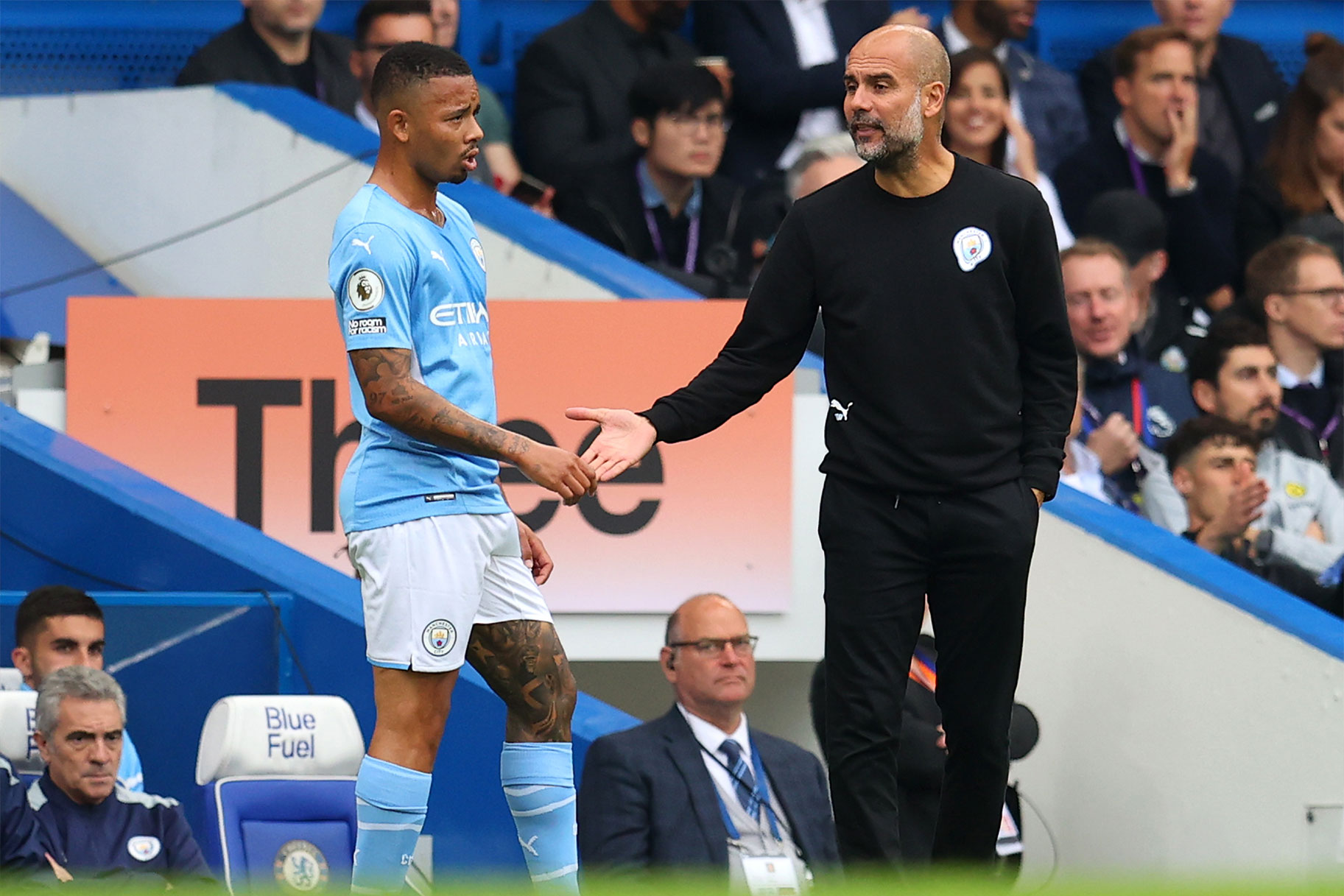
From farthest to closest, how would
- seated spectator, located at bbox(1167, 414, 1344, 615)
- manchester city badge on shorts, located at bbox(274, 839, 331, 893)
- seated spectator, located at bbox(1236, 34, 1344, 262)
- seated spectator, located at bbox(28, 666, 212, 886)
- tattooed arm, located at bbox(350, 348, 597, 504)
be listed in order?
seated spectator, located at bbox(1236, 34, 1344, 262), seated spectator, located at bbox(1167, 414, 1344, 615), manchester city badge on shorts, located at bbox(274, 839, 331, 893), seated spectator, located at bbox(28, 666, 212, 886), tattooed arm, located at bbox(350, 348, 597, 504)

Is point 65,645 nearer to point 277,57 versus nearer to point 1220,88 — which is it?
point 277,57

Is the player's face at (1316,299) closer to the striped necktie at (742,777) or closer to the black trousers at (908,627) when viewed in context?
the striped necktie at (742,777)

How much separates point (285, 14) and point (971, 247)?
5.31 m

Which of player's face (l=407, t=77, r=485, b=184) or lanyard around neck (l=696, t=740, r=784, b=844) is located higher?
player's face (l=407, t=77, r=485, b=184)

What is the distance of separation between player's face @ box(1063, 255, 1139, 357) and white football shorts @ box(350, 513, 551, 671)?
4506 mm

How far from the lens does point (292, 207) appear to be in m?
8.31

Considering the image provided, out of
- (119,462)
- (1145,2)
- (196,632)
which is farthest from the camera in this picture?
(1145,2)

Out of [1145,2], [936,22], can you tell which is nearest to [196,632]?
[936,22]

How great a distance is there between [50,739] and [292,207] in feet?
10.7

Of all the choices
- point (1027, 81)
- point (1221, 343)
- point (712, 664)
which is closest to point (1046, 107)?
point (1027, 81)

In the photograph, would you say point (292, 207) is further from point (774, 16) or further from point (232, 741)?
point (232, 741)

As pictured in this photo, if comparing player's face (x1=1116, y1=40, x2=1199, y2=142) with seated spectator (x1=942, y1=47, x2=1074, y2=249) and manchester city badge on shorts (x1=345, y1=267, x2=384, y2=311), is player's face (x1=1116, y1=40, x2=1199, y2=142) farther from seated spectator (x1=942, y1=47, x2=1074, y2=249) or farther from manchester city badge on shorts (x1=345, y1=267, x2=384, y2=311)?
manchester city badge on shorts (x1=345, y1=267, x2=384, y2=311)

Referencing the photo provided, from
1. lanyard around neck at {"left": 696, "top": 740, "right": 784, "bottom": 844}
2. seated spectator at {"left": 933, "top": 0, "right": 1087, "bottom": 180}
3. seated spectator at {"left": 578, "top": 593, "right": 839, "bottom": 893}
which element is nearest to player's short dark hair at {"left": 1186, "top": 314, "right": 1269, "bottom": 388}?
seated spectator at {"left": 933, "top": 0, "right": 1087, "bottom": 180}

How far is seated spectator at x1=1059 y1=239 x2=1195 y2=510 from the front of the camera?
317 inches
